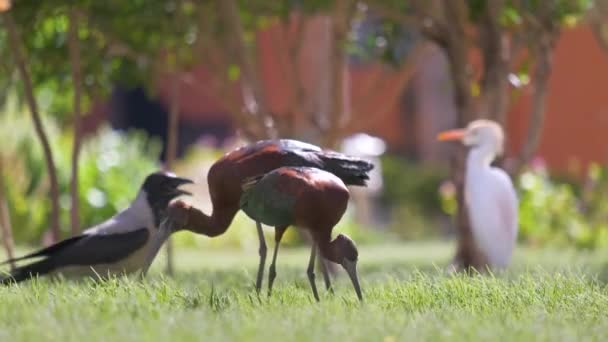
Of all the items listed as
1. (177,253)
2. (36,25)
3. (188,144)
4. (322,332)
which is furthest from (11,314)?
(188,144)

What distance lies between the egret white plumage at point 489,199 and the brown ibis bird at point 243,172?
9.52 feet

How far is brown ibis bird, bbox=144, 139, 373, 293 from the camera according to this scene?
21.0 ft

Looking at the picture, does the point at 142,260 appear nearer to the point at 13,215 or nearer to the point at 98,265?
the point at 98,265

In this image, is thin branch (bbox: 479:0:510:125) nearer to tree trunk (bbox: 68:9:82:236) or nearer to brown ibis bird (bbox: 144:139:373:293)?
tree trunk (bbox: 68:9:82:236)

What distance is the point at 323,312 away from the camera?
5.52m

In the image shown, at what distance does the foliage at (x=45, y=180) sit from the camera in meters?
15.5

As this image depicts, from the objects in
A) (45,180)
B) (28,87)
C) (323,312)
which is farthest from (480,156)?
(45,180)

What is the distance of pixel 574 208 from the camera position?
15.1m

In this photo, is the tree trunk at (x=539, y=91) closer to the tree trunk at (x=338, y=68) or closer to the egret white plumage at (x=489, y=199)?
the egret white plumage at (x=489, y=199)

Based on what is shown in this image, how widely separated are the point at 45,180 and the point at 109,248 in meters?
9.17

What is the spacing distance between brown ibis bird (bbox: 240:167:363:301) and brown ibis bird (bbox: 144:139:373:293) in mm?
355

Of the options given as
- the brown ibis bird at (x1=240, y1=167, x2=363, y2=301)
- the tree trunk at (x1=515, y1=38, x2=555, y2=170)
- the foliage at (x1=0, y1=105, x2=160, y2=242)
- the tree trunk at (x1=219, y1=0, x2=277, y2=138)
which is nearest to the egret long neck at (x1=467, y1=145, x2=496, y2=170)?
the tree trunk at (x1=515, y1=38, x2=555, y2=170)

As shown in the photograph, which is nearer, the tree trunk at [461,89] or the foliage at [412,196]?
the tree trunk at [461,89]

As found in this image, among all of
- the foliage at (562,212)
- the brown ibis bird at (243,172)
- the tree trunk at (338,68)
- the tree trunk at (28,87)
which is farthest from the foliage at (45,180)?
the brown ibis bird at (243,172)
